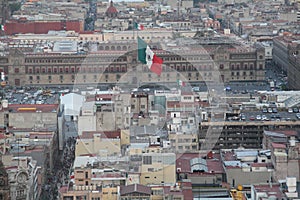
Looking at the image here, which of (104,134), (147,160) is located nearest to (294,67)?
(104,134)

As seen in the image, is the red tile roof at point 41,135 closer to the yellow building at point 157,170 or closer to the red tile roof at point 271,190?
the yellow building at point 157,170

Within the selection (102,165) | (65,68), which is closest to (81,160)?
(102,165)

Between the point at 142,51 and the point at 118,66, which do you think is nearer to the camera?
the point at 142,51

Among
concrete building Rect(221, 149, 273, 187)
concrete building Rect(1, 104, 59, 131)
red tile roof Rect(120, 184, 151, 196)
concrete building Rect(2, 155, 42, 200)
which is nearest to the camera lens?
red tile roof Rect(120, 184, 151, 196)

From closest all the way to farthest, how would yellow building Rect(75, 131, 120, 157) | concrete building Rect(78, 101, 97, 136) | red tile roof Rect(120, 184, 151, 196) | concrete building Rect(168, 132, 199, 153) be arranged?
red tile roof Rect(120, 184, 151, 196) → yellow building Rect(75, 131, 120, 157) → concrete building Rect(168, 132, 199, 153) → concrete building Rect(78, 101, 97, 136)

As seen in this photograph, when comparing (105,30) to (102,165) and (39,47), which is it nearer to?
(39,47)

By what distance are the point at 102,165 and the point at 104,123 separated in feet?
21.1

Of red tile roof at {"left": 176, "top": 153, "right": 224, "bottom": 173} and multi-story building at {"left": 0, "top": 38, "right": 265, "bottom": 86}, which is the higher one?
red tile roof at {"left": 176, "top": 153, "right": 224, "bottom": 173}

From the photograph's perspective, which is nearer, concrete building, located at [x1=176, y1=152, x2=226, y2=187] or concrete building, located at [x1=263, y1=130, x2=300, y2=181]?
concrete building, located at [x1=263, y1=130, x2=300, y2=181]

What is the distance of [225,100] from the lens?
122 feet

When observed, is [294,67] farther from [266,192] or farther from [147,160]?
[266,192]

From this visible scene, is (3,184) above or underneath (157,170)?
above

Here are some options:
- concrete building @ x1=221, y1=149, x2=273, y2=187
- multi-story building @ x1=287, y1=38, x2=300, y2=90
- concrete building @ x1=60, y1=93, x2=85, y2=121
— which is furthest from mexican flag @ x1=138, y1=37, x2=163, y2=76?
concrete building @ x1=221, y1=149, x2=273, y2=187

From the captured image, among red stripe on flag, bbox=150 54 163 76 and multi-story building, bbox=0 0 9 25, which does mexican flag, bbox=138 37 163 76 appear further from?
multi-story building, bbox=0 0 9 25
